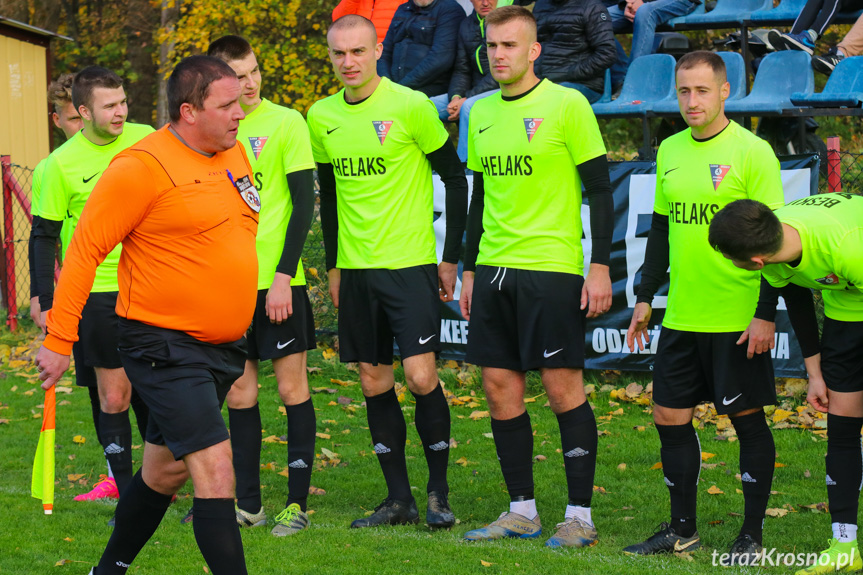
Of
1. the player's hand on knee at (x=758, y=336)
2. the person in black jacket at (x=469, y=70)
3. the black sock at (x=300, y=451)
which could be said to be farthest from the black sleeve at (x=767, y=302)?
the person in black jacket at (x=469, y=70)

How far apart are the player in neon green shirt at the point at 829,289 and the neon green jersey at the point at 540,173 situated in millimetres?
1093

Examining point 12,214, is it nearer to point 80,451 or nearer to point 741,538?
point 80,451

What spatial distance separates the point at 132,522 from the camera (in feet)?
13.7

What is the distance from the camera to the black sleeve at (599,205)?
17.0ft

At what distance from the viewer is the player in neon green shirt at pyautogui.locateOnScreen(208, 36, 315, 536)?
18.2 ft

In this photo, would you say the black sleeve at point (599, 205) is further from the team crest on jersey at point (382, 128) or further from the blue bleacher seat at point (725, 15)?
the blue bleacher seat at point (725, 15)

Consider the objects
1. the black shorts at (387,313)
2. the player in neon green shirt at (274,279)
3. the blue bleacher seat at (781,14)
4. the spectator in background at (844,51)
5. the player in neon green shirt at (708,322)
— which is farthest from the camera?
the blue bleacher seat at (781,14)

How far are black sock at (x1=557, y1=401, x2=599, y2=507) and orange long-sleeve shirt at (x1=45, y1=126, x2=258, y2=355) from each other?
1909 mm

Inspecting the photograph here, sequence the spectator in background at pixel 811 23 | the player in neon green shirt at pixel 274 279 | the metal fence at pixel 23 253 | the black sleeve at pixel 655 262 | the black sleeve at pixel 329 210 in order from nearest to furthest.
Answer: the black sleeve at pixel 655 262, the player in neon green shirt at pixel 274 279, the black sleeve at pixel 329 210, the spectator in background at pixel 811 23, the metal fence at pixel 23 253

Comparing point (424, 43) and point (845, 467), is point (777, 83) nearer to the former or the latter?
point (424, 43)

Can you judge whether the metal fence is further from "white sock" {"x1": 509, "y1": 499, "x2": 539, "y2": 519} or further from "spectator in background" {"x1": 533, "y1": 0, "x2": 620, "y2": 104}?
"white sock" {"x1": 509, "y1": 499, "x2": 539, "y2": 519}

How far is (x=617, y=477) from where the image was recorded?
21.3 ft
